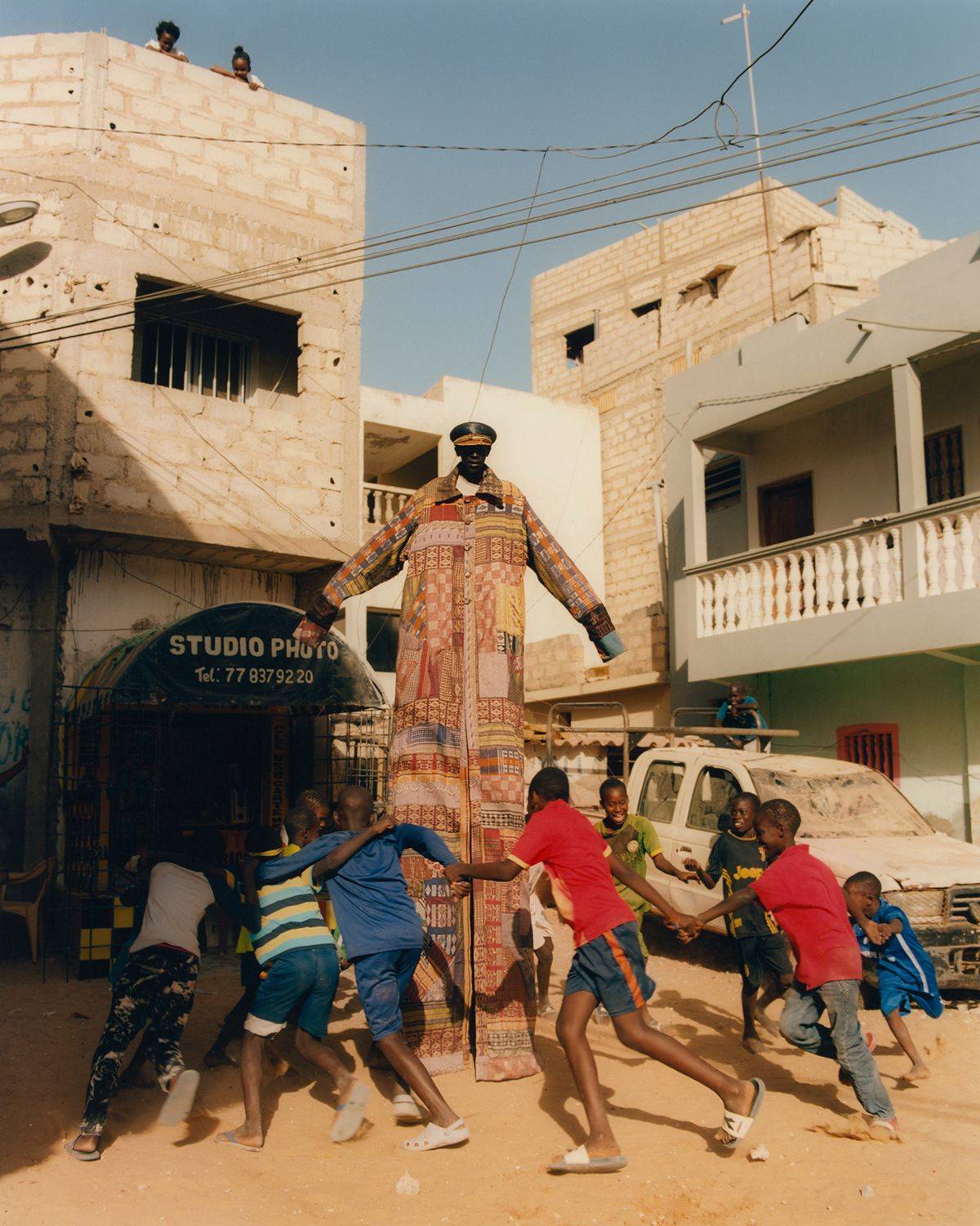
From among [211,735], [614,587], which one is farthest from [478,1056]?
[614,587]

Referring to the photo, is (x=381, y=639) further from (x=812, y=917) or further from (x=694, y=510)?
(x=812, y=917)

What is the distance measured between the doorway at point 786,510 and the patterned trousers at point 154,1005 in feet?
35.8

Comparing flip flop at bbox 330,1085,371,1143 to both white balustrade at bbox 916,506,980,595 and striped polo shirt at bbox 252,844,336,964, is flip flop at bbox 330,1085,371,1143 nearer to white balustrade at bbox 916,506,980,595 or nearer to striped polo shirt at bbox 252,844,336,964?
striped polo shirt at bbox 252,844,336,964

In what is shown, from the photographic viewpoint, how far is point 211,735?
462 inches

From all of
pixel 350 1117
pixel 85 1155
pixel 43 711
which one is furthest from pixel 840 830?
pixel 43 711

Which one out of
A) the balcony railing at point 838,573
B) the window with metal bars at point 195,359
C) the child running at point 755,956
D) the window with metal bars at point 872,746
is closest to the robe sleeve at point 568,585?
the child running at point 755,956

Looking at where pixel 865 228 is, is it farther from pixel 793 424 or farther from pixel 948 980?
pixel 948 980

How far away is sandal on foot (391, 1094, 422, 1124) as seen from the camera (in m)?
4.84

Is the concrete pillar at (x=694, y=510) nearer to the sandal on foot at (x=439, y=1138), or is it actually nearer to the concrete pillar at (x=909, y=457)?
the concrete pillar at (x=909, y=457)

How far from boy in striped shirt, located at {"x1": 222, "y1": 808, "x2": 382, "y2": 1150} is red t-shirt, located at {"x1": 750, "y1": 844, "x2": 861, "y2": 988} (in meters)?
1.94

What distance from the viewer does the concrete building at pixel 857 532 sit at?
10.9 metres

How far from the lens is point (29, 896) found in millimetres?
9594

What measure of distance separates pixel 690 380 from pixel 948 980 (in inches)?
376

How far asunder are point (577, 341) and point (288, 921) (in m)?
20.4
